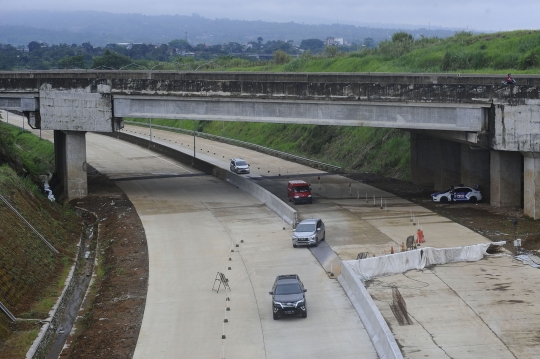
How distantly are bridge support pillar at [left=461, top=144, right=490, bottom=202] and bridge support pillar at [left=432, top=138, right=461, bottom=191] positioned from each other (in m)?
2.07

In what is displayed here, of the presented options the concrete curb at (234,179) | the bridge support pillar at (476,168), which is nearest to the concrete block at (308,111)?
the bridge support pillar at (476,168)

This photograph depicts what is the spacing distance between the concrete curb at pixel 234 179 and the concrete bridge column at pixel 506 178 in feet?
41.7

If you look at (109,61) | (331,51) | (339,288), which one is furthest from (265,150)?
(109,61)

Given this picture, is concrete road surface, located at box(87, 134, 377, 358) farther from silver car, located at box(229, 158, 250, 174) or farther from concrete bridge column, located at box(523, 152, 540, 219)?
concrete bridge column, located at box(523, 152, 540, 219)

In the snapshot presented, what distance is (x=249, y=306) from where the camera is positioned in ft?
114

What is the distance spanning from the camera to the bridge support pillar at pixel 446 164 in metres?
61.8

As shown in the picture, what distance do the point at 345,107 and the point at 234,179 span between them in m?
14.8

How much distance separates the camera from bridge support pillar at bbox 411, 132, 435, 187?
66.0 meters

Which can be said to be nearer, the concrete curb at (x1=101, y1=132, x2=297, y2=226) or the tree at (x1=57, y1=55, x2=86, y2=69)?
the concrete curb at (x1=101, y1=132, x2=297, y2=226)

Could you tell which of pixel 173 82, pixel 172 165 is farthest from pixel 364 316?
pixel 172 165

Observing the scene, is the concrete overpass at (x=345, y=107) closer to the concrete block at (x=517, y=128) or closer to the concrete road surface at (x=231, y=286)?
the concrete block at (x=517, y=128)

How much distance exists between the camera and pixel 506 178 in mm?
53562

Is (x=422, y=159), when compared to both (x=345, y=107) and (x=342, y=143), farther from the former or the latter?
(x=342, y=143)

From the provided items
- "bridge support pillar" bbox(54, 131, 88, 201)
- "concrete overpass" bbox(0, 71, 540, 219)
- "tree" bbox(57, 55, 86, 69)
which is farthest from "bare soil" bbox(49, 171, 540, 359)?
"tree" bbox(57, 55, 86, 69)
